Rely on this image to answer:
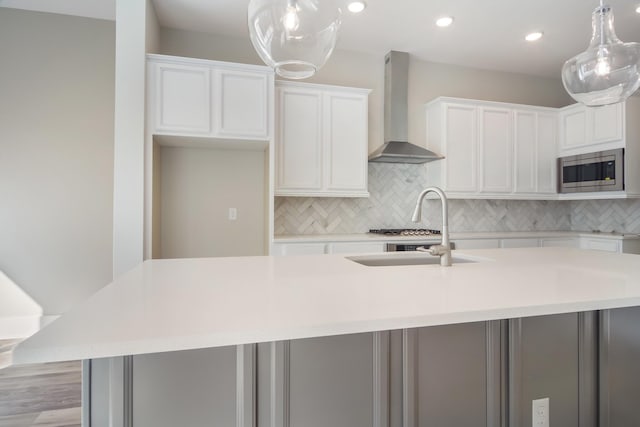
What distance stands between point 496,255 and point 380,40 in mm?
2665

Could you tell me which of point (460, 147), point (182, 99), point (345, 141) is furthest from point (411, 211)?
point (182, 99)

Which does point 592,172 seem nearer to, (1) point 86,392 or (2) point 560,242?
(2) point 560,242

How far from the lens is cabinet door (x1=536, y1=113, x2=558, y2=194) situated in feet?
13.8

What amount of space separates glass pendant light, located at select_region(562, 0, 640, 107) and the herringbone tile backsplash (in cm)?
252

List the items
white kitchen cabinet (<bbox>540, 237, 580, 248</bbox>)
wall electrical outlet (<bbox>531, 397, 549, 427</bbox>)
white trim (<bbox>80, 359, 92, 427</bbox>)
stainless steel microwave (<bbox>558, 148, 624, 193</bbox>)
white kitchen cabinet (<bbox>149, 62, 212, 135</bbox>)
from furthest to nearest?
white kitchen cabinet (<bbox>540, 237, 580, 248</bbox>) → stainless steel microwave (<bbox>558, 148, 624, 193</bbox>) → white kitchen cabinet (<bbox>149, 62, 212, 135</bbox>) → wall electrical outlet (<bbox>531, 397, 549, 427</bbox>) → white trim (<bbox>80, 359, 92, 427</bbox>)

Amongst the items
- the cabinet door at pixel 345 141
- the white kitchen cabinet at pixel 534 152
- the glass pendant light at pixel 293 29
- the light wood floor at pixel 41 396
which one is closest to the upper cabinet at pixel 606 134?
the white kitchen cabinet at pixel 534 152

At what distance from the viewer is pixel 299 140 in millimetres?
3420

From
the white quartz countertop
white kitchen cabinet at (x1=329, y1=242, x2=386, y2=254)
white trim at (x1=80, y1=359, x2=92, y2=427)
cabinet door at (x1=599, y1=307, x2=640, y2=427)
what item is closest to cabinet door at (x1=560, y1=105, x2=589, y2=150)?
white kitchen cabinet at (x1=329, y1=242, x2=386, y2=254)

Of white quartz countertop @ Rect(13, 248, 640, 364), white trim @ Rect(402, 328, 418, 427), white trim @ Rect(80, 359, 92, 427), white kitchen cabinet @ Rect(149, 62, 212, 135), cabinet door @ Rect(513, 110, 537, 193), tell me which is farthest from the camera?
cabinet door @ Rect(513, 110, 537, 193)

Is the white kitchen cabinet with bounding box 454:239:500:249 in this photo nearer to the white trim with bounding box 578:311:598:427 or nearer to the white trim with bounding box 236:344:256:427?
the white trim with bounding box 578:311:598:427

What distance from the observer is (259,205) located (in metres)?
3.69

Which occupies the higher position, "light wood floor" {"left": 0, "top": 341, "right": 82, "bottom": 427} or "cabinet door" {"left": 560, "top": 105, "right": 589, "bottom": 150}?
"cabinet door" {"left": 560, "top": 105, "right": 589, "bottom": 150}

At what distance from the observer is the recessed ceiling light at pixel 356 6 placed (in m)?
2.98

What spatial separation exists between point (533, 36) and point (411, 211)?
2.16m
